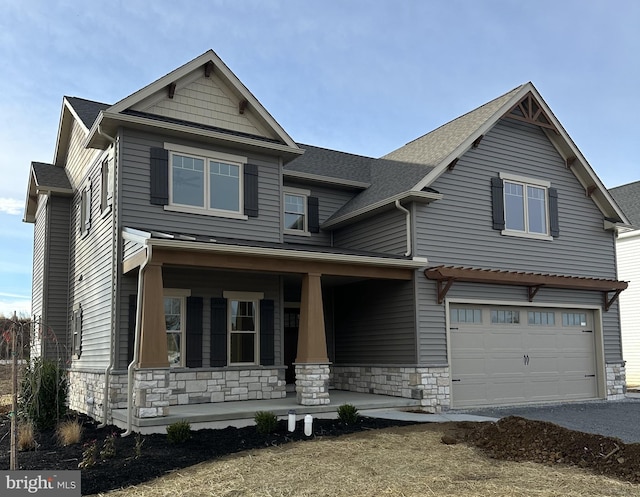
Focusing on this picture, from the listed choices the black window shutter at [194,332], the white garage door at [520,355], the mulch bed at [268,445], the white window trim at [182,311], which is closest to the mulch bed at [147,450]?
the mulch bed at [268,445]

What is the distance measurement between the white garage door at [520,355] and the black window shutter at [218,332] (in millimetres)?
5157

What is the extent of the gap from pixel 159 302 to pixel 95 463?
9.94 ft

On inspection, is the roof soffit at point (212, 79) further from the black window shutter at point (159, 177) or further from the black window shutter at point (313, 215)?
the black window shutter at point (313, 215)

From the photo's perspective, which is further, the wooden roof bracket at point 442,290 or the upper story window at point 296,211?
the upper story window at point 296,211

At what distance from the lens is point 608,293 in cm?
1792

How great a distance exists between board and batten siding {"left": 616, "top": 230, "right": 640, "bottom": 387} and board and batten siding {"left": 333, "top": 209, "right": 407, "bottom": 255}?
13.8 metres

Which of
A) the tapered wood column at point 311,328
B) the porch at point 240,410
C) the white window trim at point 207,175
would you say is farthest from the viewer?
the white window trim at point 207,175

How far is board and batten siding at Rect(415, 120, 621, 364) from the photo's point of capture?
14.8m

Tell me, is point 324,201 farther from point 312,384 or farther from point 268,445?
point 268,445

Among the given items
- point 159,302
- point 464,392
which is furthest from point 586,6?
point 159,302

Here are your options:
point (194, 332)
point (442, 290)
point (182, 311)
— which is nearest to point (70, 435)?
point (194, 332)

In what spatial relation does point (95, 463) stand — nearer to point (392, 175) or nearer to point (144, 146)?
point (144, 146)

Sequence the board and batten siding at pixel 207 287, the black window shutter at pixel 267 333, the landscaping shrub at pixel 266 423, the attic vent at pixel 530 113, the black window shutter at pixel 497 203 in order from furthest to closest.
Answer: the attic vent at pixel 530 113
the black window shutter at pixel 497 203
the black window shutter at pixel 267 333
the board and batten siding at pixel 207 287
the landscaping shrub at pixel 266 423

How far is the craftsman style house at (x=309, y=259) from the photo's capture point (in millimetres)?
12648
